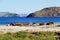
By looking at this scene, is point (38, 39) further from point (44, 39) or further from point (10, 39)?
point (10, 39)

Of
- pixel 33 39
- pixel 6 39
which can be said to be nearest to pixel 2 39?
pixel 6 39

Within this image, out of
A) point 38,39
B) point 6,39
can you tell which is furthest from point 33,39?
point 6,39

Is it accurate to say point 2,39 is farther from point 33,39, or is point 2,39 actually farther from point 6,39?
point 33,39

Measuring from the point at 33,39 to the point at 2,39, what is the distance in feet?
7.92

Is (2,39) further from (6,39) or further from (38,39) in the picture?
(38,39)

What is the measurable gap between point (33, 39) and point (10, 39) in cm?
177

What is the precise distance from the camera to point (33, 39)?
72.4 feet

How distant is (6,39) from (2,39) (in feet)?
1.07

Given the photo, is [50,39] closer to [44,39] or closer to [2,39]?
[44,39]

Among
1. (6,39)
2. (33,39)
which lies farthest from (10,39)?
(33,39)

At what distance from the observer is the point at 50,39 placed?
22016 mm

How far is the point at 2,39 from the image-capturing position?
69.7ft

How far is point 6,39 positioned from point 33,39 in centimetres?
Result: 210

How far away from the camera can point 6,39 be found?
21422 mm
